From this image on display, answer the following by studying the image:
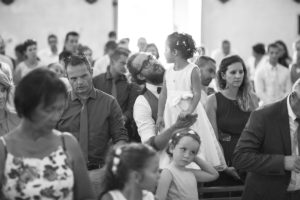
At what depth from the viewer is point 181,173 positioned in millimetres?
4246

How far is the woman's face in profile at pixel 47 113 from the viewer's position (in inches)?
95.6

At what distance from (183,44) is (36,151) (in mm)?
2956

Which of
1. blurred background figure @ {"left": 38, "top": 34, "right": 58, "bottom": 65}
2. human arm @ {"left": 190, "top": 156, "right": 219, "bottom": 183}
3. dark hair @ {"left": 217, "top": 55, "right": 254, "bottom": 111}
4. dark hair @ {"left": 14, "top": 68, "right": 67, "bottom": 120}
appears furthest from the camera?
blurred background figure @ {"left": 38, "top": 34, "right": 58, "bottom": 65}

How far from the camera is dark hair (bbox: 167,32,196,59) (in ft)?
17.3

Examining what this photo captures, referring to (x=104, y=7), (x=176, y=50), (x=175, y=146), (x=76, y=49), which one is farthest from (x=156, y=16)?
(x=175, y=146)

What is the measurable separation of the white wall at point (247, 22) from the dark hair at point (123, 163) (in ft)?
38.0

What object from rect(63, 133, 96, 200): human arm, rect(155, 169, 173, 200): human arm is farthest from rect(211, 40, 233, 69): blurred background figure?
rect(63, 133, 96, 200): human arm

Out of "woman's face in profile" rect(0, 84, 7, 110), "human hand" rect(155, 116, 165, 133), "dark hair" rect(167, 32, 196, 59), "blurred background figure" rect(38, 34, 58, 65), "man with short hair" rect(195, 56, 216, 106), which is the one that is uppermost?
"blurred background figure" rect(38, 34, 58, 65)

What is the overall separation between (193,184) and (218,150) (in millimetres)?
699

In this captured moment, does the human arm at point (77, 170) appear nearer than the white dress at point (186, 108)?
Yes

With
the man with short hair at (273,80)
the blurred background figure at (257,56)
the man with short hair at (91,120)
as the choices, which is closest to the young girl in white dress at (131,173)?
the man with short hair at (91,120)

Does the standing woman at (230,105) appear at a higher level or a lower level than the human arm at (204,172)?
higher

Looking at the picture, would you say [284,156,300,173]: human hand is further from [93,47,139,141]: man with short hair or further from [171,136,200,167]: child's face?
[93,47,139,141]: man with short hair

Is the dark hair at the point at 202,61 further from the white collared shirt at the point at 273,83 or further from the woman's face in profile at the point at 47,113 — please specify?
the woman's face in profile at the point at 47,113
